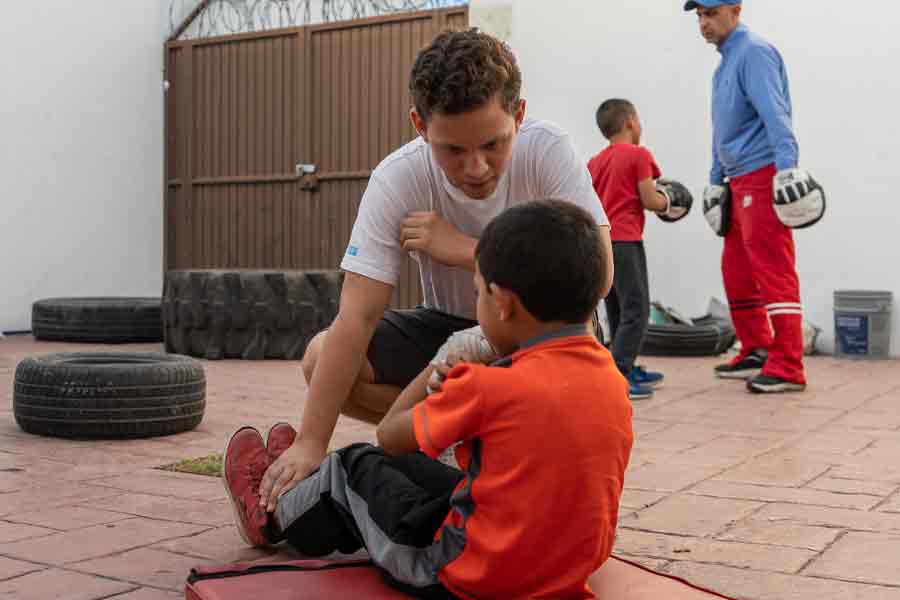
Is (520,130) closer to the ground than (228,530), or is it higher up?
higher up

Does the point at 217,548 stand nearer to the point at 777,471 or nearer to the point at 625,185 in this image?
the point at 777,471

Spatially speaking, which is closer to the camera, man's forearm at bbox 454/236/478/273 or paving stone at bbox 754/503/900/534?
man's forearm at bbox 454/236/478/273

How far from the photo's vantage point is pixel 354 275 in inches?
104

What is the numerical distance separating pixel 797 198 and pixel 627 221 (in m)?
0.83

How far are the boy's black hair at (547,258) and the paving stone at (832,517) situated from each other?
128cm

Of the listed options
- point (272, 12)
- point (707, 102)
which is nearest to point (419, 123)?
point (707, 102)

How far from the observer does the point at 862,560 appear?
2541mm

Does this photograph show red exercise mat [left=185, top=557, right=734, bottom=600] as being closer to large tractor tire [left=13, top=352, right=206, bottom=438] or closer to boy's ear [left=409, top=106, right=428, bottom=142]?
boy's ear [left=409, top=106, right=428, bottom=142]

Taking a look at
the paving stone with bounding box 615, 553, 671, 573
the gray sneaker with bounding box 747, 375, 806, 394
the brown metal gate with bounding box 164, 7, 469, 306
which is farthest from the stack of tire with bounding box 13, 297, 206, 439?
the brown metal gate with bounding box 164, 7, 469, 306

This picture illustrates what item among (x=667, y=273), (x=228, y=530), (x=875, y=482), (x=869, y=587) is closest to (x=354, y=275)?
(x=228, y=530)

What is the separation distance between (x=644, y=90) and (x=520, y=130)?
590cm

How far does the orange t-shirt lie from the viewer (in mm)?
1943

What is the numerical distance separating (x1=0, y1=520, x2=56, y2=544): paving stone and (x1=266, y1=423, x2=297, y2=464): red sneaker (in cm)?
56

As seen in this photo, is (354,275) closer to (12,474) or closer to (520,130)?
(520,130)
